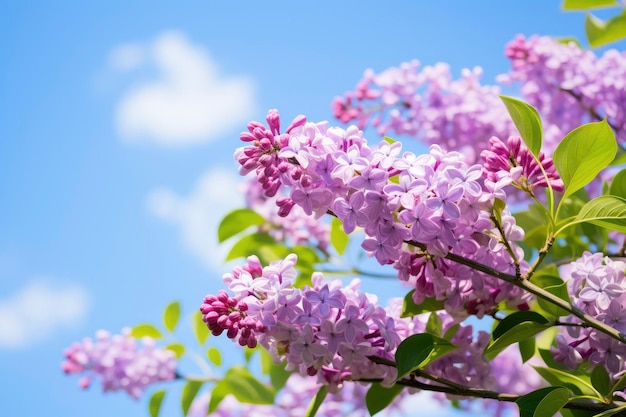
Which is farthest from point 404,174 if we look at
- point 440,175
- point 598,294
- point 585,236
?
point 585,236

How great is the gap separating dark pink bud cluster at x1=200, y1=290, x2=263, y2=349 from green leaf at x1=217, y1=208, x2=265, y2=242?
1.04 m

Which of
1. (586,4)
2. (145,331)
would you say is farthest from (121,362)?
(586,4)

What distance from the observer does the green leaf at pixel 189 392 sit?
2.50m

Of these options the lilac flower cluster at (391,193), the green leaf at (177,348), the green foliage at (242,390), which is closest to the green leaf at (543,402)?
the lilac flower cluster at (391,193)

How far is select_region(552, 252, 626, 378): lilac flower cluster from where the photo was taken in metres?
1.27

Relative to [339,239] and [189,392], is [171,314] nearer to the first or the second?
[189,392]

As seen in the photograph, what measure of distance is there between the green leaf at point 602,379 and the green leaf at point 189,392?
59.1 inches

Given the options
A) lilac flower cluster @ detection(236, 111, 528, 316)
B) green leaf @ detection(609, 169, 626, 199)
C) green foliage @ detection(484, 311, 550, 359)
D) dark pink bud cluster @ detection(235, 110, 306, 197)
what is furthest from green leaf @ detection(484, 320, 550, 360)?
dark pink bud cluster @ detection(235, 110, 306, 197)

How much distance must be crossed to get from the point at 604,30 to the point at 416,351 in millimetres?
1601

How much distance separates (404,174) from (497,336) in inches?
14.3

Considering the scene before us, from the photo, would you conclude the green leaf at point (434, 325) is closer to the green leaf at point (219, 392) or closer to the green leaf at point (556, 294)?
the green leaf at point (556, 294)

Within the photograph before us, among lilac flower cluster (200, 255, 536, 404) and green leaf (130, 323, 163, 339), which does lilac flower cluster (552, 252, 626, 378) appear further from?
green leaf (130, 323, 163, 339)

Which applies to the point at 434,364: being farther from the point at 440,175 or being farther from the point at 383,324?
the point at 440,175

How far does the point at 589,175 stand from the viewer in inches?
49.1
